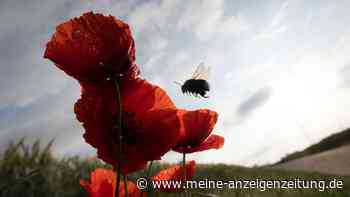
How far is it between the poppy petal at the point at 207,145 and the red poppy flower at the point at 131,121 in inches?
9.4

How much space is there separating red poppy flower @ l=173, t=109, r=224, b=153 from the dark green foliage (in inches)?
603

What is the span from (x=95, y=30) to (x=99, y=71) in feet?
0.14

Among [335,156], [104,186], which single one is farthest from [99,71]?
[335,156]

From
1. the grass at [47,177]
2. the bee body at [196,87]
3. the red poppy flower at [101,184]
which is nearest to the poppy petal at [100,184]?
the red poppy flower at [101,184]

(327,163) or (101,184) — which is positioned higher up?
(327,163)

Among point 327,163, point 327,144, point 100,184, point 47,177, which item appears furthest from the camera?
point 327,144

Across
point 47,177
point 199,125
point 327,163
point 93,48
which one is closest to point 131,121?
point 93,48

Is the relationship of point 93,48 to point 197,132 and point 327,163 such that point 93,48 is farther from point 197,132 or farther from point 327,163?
point 327,163

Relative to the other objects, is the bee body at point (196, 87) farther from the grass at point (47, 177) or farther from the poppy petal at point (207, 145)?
the grass at point (47, 177)

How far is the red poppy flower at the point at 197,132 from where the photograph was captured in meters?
0.71

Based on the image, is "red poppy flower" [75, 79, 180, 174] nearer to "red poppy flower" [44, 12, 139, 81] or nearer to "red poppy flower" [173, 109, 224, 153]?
"red poppy flower" [44, 12, 139, 81]

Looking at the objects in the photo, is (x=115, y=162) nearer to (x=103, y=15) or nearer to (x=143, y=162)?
(x=143, y=162)

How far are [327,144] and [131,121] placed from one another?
639 inches

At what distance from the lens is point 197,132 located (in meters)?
0.72
